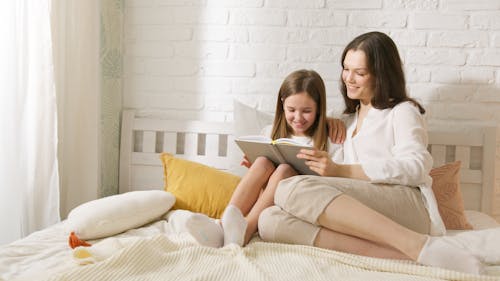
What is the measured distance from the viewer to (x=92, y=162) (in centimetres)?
221

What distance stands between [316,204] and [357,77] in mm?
621

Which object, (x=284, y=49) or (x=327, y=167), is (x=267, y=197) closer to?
(x=327, y=167)

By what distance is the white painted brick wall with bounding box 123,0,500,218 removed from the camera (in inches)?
92.4

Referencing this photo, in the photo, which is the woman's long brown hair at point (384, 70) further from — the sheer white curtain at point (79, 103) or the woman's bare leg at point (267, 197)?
the sheer white curtain at point (79, 103)

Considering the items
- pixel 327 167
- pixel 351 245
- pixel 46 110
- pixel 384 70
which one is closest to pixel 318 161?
pixel 327 167

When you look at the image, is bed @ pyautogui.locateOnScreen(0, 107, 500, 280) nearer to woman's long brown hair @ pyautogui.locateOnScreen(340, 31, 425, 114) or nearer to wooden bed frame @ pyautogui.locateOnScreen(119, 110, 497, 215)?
wooden bed frame @ pyautogui.locateOnScreen(119, 110, 497, 215)

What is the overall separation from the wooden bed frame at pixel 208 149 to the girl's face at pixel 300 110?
0.42m

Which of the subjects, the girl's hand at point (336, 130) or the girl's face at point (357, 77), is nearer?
the girl's face at point (357, 77)

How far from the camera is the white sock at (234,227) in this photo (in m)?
1.55

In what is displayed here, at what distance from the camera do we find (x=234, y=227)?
1.57m

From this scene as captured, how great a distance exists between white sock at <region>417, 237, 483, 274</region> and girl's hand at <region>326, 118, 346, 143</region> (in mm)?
716

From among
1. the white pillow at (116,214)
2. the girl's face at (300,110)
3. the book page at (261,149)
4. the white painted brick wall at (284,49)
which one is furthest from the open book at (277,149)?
the white painted brick wall at (284,49)

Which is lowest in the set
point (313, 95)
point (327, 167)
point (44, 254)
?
point (44, 254)

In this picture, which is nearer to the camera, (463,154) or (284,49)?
(463,154)
